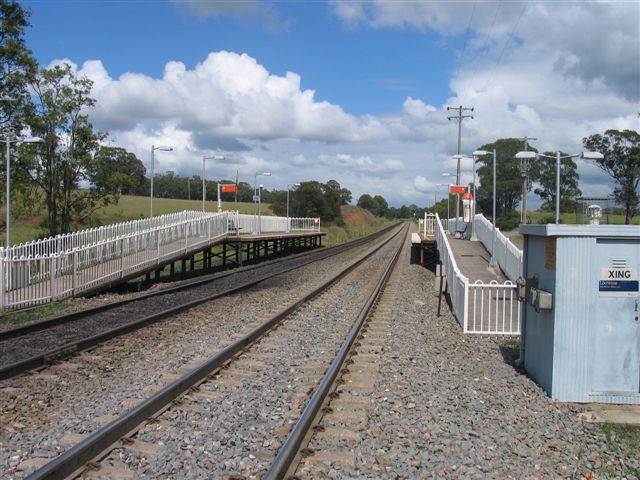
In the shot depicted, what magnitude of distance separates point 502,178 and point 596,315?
80905mm

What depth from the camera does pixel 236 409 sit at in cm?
650

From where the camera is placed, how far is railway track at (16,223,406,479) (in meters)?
4.91

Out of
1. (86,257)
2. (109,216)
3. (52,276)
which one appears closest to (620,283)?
(52,276)

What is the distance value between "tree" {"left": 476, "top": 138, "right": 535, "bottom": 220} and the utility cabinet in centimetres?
7403

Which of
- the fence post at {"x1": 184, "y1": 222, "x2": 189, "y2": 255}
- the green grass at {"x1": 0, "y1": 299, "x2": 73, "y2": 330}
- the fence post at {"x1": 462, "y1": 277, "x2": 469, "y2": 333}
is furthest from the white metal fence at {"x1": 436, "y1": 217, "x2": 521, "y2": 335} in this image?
the fence post at {"x1": 184, "y1": 222, "x2": 189, "y2": 255}

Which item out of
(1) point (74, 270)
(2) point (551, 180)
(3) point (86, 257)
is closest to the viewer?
(1) point (74, 270)

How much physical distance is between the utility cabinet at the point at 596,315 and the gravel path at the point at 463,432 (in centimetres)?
43

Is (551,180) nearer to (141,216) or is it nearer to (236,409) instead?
(141,216)

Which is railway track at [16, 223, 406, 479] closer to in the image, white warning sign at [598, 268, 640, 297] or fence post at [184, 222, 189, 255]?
white warning sign at [598, 268, 640, 297]

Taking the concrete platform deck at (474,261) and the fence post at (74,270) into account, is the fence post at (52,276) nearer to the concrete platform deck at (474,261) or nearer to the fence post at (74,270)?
the fence post at (74,270)

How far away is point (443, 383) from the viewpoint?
Result: 25.3ft

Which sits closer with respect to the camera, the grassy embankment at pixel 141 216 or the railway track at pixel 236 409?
the railway track at pixel 236 409

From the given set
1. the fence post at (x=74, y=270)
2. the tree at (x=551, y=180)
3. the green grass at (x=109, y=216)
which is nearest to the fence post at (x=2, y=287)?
the fence post at (x=74, y=270)

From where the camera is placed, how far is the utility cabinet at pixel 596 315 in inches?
276
